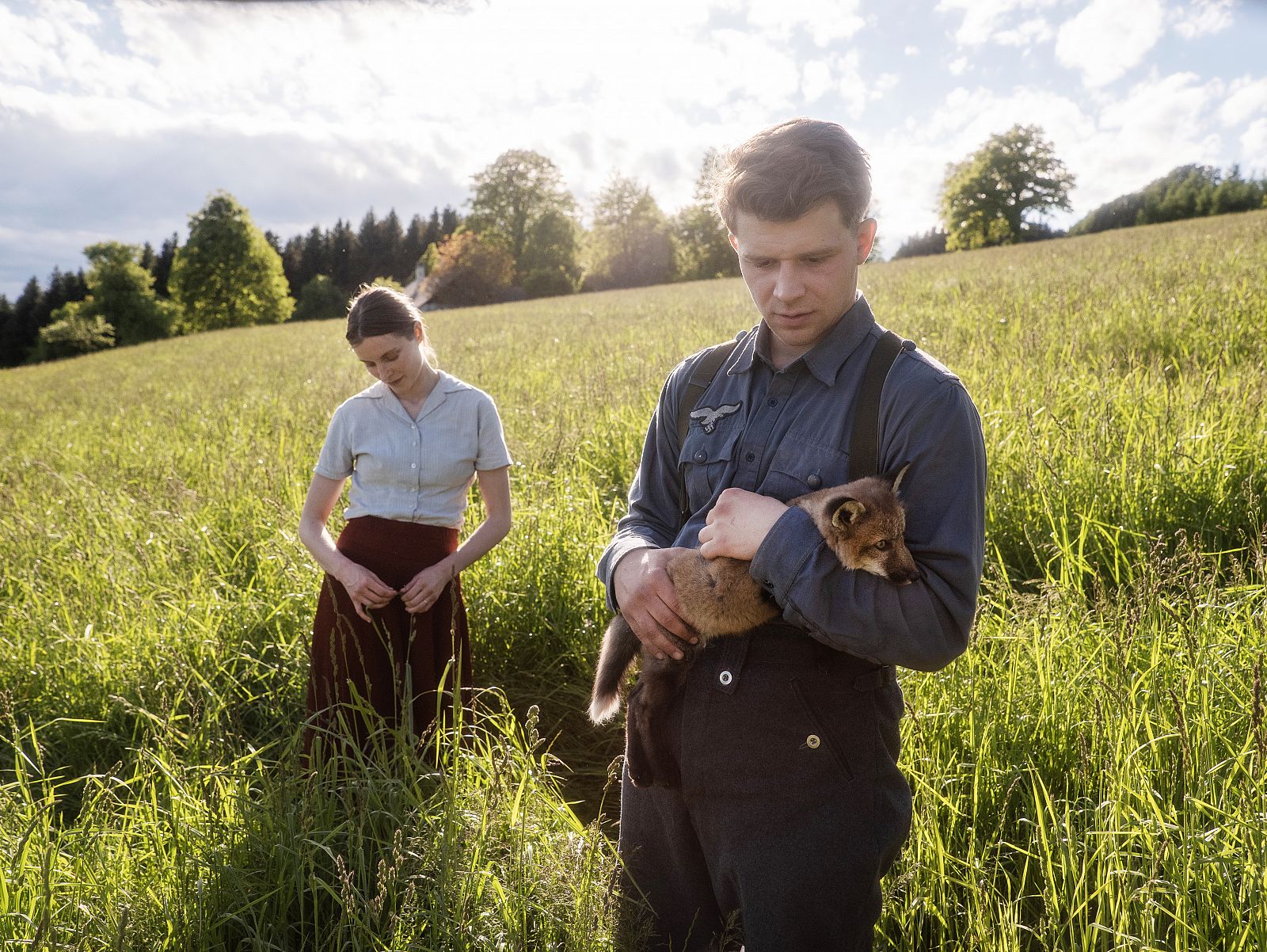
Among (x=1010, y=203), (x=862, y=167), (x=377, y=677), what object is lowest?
(x=377, y=677)

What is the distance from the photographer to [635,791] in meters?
2.15

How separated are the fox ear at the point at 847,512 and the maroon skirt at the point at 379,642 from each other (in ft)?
7.05

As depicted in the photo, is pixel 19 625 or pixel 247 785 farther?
pixel 19 625

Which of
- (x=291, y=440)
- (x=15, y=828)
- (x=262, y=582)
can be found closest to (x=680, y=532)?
(x=15, y=828)

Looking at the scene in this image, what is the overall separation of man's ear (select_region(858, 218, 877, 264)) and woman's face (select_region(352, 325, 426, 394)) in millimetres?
2226

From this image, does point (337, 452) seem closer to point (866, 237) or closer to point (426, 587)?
point (426, 587)

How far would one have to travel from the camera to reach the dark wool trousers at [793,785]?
1.71 meters

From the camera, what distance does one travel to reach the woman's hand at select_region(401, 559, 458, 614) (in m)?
3.26

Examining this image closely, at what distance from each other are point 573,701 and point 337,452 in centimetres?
186

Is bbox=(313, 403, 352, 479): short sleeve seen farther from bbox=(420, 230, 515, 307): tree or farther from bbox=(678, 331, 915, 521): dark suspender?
bbox=(420, 230, 515, 307): tree

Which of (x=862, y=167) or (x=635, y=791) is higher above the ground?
(x=862, y=167)

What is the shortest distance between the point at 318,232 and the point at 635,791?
96.9 meters

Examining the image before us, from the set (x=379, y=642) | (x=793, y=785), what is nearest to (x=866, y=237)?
(x=793, y=785)

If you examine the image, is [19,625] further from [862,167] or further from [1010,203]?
[1010,203]
